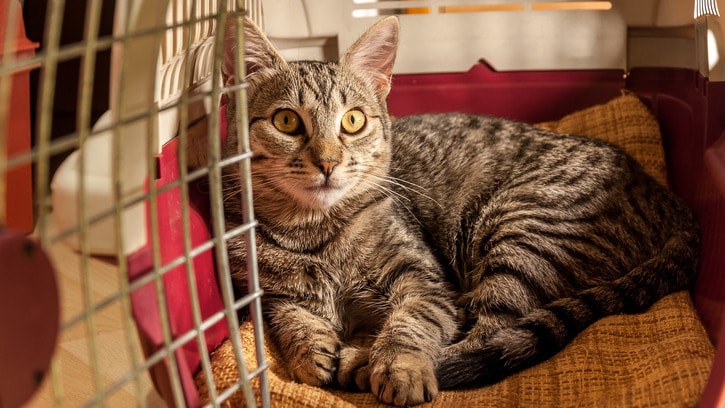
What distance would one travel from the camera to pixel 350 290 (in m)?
1.56

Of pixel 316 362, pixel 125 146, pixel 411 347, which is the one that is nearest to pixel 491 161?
pixel 411 347

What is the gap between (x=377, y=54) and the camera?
1667 mm

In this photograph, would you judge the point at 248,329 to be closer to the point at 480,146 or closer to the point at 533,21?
the point at 480,146

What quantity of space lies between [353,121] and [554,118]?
1.00 metres

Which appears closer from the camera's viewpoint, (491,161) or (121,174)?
(121,174)

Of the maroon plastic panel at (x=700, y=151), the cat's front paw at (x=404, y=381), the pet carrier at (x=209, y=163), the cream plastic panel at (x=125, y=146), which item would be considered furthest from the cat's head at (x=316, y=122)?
the maroon plastic panel at (x=700, y=151)

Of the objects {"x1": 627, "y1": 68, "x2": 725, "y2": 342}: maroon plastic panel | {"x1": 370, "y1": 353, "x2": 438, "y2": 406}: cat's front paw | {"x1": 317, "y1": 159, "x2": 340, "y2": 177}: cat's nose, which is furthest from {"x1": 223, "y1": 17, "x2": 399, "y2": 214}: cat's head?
{"x1": 627, "y1": 68, "x2": 725, "y2": 342}: maroon plastic panel

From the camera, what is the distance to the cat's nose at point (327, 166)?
139 centimetres

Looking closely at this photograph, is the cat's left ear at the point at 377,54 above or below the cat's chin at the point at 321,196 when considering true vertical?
above

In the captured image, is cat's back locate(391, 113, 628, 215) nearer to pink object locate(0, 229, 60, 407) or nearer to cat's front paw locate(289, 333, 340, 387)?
cat's front paw locate(289, 333, 340, 387)

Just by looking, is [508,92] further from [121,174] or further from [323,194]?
[121,174]

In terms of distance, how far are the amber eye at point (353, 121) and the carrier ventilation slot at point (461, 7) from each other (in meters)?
0.76

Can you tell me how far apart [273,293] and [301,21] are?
102 cm

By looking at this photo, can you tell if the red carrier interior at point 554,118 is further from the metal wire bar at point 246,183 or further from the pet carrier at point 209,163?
the metal wire bar at point 246,183
